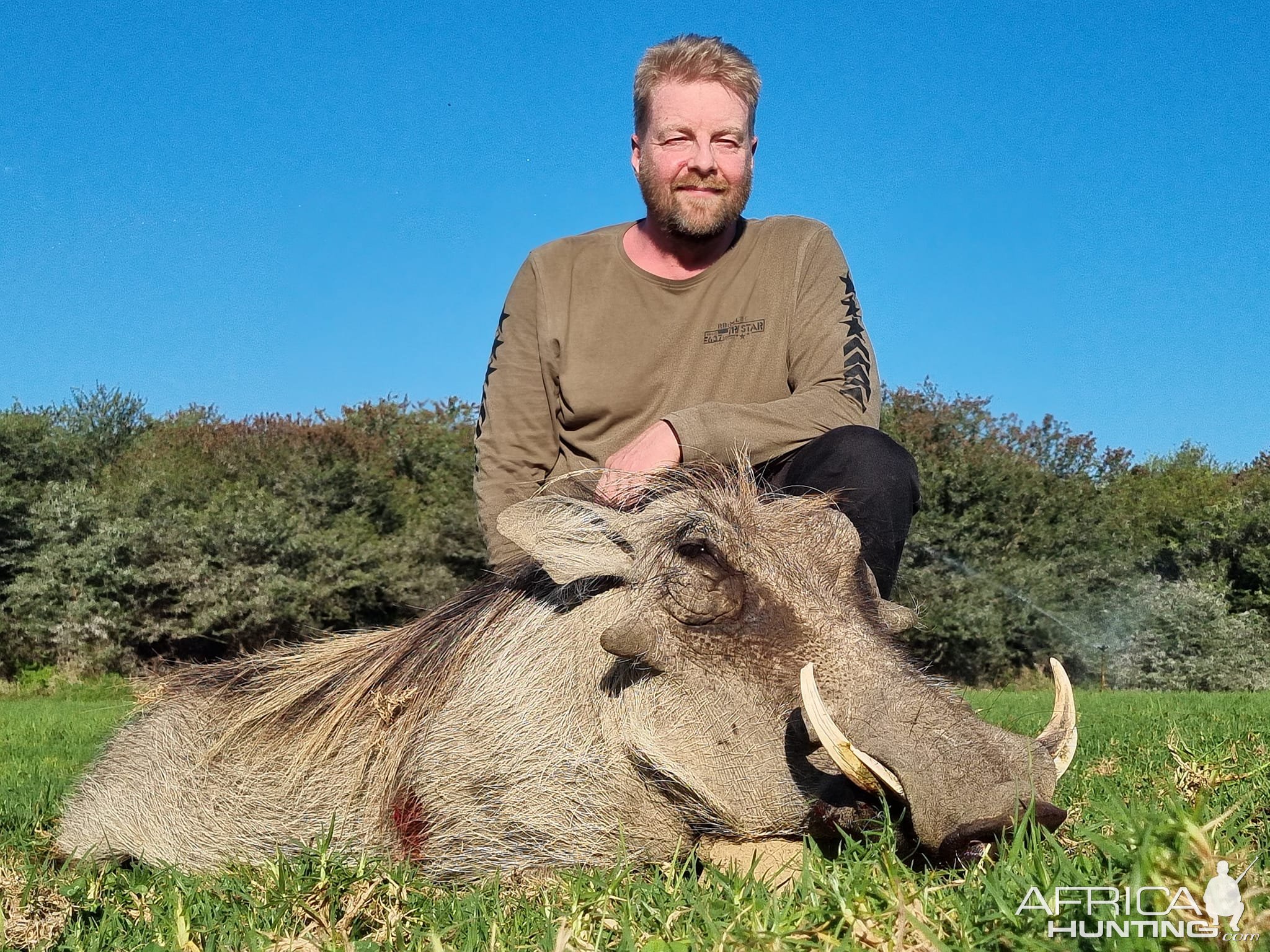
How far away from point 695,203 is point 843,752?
100 inches

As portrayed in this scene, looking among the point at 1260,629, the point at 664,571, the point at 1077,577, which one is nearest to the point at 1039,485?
the point at 1077,577

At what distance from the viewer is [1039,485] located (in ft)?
81.4

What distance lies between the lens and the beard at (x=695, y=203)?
4293mm

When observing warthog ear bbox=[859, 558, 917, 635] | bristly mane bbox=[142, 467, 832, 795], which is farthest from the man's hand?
warthog ear bbox=[859, 558, 917, 635]

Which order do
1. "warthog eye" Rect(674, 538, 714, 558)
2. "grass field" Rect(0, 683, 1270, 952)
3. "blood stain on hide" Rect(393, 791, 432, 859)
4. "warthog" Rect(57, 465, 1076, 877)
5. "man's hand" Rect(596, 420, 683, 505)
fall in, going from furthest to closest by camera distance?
"man's hand" Rect(596, 420, 683, 505) → "blood stain on hide" Rect(393, 791, 432, 859) → "warthog eye" Rect(674, 538, 714, 558) → "warthog" Rect(57, 465, 1076, 877) → "grass field" Rect(0, 683, 1270, 952)

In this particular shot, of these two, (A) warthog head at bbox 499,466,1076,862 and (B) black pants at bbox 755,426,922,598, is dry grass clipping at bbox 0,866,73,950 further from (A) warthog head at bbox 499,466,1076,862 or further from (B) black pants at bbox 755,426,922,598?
(B) black pants at bbox 755,426,922,598

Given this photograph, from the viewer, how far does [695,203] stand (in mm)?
4289

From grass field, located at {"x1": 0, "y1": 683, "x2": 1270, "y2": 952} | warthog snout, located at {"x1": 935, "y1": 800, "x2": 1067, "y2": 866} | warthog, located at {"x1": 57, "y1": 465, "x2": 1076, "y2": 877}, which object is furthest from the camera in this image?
warthog, located at {"x1": 57, "y1": 465, "x2": 1076, "y2": 877}

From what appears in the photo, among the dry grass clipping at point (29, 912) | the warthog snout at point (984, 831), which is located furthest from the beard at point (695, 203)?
the dry grass clipping at point (29, 912)

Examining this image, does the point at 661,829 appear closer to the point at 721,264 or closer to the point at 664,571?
the point at 664,571

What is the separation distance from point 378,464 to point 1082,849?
1005 inches

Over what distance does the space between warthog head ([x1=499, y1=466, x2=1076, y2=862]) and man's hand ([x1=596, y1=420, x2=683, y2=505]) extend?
9 cm

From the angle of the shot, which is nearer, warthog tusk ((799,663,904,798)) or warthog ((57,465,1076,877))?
warthog tusk ((799,663,904,798))

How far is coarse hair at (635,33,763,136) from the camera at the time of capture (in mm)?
4293
